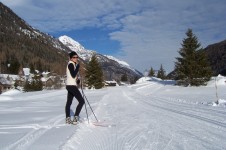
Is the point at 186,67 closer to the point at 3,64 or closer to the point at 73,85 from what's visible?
the point at 73,85

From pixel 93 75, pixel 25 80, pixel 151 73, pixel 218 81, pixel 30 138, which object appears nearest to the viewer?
pixel 30 138

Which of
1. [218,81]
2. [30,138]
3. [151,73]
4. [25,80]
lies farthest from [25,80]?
[30,138]

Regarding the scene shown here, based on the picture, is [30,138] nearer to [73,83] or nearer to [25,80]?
[73,83]

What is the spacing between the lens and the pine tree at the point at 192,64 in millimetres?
42344

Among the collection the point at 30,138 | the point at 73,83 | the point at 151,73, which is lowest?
the point at 30,138

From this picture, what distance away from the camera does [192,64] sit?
42.2m

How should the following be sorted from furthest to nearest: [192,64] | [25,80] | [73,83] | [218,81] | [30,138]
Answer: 1. [25,80]
2. [218,81]
3. [192,64]
4. [73,83]
5. [30,138]

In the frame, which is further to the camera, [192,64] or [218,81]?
[218,81]

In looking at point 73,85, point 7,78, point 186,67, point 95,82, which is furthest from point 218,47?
point 73,85

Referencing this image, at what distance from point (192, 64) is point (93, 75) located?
76.8 feet

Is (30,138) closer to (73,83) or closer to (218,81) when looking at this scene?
(73,83)

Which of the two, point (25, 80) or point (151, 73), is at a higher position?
point (151, 73)

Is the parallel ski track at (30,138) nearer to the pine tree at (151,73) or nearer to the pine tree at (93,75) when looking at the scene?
the pine tree at (93,75)

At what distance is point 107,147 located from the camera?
6.58 m
